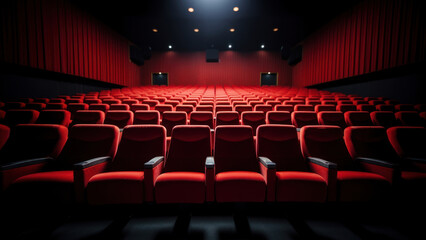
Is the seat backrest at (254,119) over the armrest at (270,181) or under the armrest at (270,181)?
over

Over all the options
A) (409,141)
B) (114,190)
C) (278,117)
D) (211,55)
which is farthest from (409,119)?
(211,55)

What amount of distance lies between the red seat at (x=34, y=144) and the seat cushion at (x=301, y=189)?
1.72 meters

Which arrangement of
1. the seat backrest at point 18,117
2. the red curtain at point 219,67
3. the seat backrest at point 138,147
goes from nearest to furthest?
the seat backrest at point 138,147, the seat backrest at point 18,117, the red curtain at point 219,67

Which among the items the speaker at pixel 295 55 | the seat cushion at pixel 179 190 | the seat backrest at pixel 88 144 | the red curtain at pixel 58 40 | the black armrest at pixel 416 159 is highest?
the speaker at pixel 295 55

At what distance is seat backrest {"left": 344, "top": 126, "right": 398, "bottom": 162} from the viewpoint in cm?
147

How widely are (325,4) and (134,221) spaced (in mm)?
7052

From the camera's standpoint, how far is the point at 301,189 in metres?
1.13

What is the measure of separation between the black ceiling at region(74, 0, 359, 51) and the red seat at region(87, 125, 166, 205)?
5.46 metres

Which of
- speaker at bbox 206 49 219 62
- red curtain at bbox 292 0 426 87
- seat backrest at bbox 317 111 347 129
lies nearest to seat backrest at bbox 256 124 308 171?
seat backrest at bbox 317 111 347 129

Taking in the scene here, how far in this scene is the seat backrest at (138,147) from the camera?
1398 mm

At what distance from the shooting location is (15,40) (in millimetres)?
3855

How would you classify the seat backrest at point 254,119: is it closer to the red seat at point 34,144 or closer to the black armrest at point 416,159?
the black armrest at point 416,159

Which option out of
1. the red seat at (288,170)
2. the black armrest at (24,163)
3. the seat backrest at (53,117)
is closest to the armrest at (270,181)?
the red seat at (288,170)

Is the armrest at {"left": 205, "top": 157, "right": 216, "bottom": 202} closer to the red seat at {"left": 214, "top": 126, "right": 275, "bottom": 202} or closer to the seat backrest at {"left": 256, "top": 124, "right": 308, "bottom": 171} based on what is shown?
the red seat at {"left": 214, "top": 126, "right": 275, "bottom": 202}
